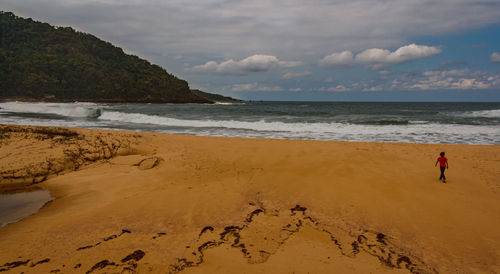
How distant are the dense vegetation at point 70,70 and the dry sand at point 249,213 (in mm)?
84889

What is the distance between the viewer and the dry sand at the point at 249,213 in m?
3.50

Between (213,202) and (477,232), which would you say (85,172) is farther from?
(477,232)

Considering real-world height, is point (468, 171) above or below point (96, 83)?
below

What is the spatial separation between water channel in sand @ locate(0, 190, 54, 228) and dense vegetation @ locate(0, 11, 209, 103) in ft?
282

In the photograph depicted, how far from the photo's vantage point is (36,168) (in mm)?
7215

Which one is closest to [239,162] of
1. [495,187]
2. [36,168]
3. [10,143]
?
[36,168]

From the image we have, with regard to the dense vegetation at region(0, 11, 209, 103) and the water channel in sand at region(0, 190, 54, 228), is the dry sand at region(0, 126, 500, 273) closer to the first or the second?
the water channel in sand at region(0, 190, 54, 228)

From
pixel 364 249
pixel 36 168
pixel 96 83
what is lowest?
pixel 364 249

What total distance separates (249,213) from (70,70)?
102425 mm

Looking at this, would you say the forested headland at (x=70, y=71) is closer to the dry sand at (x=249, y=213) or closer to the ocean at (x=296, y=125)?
the ocean at (x=296, y=125)

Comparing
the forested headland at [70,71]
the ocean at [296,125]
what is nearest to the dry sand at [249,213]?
the ocean at [296,125]

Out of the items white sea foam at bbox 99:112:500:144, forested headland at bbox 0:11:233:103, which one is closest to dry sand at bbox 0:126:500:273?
white sea foam at bbox 99:112:500:144

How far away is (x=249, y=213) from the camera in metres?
4.91

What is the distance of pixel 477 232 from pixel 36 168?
1053 centimetres
